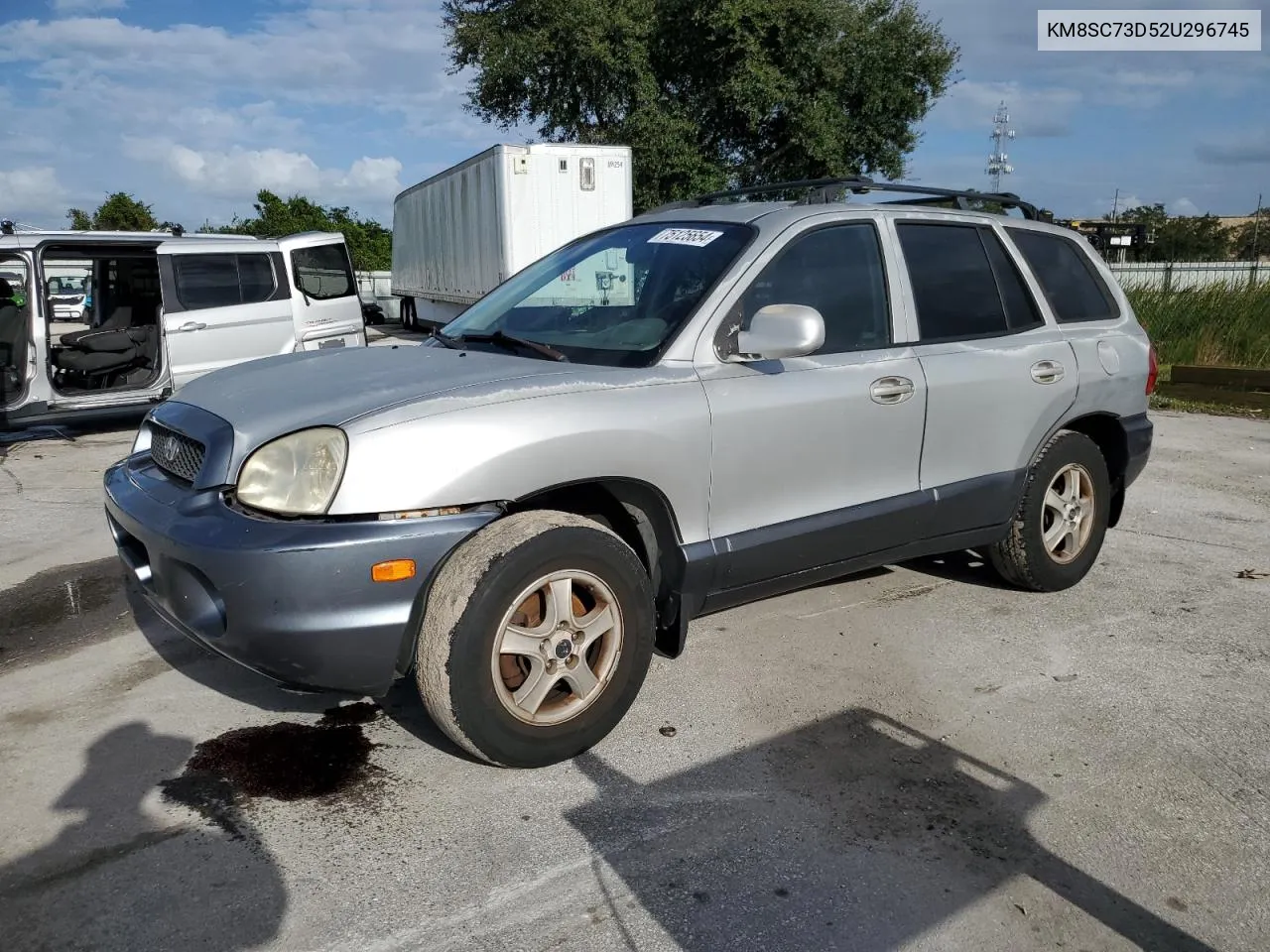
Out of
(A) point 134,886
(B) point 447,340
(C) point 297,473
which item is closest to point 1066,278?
(B) point 447,340

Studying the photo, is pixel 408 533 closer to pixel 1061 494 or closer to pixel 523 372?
pixel 523 372

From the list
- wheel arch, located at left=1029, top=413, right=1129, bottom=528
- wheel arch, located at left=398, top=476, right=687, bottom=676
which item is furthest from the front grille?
wheel arch, located at left=1029, top=413, right=1129, bottom=528

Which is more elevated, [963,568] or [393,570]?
[393,570]

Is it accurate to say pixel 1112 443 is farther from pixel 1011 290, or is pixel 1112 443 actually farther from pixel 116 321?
pixel 116 321

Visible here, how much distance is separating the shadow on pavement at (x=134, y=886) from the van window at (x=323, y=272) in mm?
8361

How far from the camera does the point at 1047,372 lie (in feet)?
14.7

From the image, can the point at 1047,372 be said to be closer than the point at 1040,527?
Yes

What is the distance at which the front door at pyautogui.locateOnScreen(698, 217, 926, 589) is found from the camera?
11.4 feet

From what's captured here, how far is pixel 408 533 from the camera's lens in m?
2.79

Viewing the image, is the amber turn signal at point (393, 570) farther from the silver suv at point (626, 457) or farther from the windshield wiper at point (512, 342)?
the windshield wiper at point (512, 342)

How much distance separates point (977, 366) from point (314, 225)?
3436 cm

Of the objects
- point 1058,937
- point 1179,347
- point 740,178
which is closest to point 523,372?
point 1058,937

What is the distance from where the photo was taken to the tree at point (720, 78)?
2466cm

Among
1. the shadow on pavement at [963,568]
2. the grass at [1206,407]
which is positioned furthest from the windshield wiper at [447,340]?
the grass at [1206,407]
